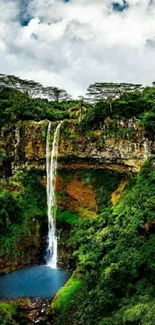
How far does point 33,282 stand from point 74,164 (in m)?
8.41

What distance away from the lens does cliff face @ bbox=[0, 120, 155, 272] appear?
20.9m

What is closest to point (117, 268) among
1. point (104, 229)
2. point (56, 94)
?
point (104, 229)

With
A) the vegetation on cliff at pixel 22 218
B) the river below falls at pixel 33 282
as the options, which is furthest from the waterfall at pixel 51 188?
the river below falls at pixel 33 282

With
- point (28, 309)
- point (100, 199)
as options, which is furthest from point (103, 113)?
point (28, 309)

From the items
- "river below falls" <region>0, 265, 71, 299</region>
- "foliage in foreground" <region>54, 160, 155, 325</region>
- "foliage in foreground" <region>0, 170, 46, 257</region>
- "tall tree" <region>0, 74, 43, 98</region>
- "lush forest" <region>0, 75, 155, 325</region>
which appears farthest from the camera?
"tall tree" <region>0, 74, 43, 98</region>

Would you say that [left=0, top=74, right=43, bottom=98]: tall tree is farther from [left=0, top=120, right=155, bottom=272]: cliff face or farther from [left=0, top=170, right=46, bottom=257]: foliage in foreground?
[left=0, top=170, right=46, bottom=257]: foliage in foreground

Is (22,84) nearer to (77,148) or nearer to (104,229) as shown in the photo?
(77,148)

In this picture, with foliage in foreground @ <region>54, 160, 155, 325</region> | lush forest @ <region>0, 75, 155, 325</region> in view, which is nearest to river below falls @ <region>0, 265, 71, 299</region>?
lush forest @ <region>0, 75, 155, 325</region>

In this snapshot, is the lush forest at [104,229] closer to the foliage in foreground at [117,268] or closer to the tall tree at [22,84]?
the foliage in foreground at [117,268]

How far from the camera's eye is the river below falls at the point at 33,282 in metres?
16.4

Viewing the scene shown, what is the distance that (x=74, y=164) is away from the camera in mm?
23734

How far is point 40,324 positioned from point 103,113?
12.0 meters

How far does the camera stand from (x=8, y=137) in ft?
80.1

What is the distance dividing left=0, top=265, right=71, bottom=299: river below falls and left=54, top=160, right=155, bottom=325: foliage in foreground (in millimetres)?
1707
